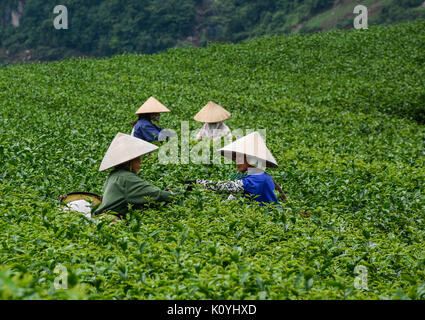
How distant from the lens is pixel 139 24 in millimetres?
85625

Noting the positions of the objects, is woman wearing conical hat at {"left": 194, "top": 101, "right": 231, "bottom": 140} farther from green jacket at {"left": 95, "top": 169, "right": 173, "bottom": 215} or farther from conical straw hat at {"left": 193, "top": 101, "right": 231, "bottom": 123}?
green jacket at {"left": 95, "top": 169, "right": 173, "bottom": 215}

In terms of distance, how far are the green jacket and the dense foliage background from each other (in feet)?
266

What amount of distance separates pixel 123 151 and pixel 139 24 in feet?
278

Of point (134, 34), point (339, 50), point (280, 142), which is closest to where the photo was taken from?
point (280, 142)

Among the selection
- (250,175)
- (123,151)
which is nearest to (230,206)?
(250,175)

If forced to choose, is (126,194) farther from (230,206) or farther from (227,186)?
(227,186)

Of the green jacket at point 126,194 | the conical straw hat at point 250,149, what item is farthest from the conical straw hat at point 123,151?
the conical straw hat at point 250,149

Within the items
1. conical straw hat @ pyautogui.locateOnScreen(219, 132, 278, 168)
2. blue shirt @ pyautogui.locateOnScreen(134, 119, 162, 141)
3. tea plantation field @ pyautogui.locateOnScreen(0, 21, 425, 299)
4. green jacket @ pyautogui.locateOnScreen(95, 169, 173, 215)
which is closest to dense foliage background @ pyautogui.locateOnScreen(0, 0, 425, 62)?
tea plantation field @ pyautogui.locateOnScreen(0, 21, 425, 299)

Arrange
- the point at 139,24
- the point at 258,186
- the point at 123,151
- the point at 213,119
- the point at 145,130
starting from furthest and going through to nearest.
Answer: the point at 139,24 → the point at 213,119 → the point at 145,130 → the point at 258,186 → the point at 123,151

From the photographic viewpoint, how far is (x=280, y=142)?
1020 centimetres

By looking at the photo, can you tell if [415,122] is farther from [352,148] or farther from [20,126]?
[20,126]

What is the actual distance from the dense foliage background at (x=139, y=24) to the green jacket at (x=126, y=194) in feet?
266
